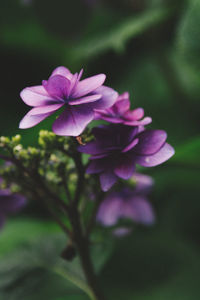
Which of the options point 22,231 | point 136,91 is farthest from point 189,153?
point 136,91

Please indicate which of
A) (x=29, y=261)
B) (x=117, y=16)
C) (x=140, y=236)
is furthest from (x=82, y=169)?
(x=117, y=16)

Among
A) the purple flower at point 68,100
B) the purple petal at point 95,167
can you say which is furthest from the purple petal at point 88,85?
the purple petal at point 95,167

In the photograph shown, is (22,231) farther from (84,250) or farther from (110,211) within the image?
(84,250)

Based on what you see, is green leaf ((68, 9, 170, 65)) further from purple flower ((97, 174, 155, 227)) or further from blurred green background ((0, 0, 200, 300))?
purple flower ((97, 174, 155, 227))

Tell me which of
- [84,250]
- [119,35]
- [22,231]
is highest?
[119,35]

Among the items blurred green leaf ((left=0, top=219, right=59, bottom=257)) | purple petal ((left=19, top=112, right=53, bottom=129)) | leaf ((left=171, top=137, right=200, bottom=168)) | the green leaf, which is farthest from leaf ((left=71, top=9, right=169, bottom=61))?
purple petal ((left=19, top=112, right=53, bottom=129))

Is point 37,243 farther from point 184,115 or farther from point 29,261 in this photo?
point 184,115
